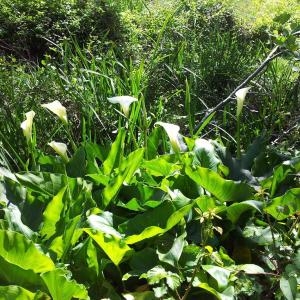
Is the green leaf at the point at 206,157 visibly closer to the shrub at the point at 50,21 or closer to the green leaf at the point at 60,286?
the green leaf at the point at 60,286

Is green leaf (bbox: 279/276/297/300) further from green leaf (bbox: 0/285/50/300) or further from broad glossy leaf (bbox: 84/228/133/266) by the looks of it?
green leaf (bbox: 0/285/50/300)

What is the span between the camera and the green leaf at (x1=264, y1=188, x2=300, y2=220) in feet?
5.34

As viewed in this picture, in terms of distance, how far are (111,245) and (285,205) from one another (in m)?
0.55

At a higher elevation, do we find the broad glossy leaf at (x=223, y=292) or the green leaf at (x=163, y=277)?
the green leaf at (x=163, y=277)

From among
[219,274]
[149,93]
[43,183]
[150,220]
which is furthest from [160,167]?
[149,93]

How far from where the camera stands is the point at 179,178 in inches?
72.9

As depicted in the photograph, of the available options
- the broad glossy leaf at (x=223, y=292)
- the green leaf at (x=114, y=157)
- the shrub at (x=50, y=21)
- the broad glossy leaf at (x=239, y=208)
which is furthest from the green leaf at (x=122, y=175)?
the shrub at (x=50, y=21)

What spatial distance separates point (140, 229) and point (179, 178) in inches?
10.9

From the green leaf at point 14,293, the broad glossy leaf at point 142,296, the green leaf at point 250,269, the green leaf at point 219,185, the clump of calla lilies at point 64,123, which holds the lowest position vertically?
the broad glossy leaf at point 142,296

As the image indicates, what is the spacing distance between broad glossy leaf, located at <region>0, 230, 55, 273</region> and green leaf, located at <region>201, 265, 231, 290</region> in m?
0.43

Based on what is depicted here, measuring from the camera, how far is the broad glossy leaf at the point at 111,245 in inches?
58.4

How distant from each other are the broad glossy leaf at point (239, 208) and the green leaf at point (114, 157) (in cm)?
47

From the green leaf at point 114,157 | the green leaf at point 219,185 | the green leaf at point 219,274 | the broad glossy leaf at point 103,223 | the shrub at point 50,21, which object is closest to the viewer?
the green leaf at point 219,274

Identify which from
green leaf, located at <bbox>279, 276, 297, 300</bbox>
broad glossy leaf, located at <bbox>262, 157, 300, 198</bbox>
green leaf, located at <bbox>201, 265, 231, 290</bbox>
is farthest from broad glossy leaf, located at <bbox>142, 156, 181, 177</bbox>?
green leaf, located at <bbox>279, 276, 297, 300</bbox>
